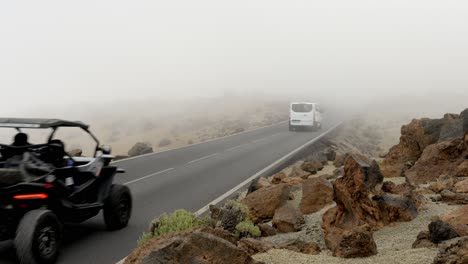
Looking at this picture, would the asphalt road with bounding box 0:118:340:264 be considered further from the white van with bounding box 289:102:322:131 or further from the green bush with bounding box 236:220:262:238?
the white van with bounding box 289:102:322:131

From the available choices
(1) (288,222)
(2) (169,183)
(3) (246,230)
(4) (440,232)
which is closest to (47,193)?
(3) (246,230)

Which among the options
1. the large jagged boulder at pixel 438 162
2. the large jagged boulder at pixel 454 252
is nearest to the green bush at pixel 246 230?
the large jagged boulder at pixel 454 252

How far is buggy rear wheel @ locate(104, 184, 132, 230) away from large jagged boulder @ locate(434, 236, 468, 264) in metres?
5.69

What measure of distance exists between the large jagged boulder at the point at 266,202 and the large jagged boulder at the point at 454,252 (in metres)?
5.04

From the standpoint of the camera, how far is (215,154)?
24453 mm

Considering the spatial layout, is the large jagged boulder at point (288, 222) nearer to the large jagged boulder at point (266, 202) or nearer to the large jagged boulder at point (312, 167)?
the large jagged boulder at point (266, 202)

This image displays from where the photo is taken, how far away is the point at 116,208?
897cm

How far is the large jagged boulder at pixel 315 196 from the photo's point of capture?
9805 mm

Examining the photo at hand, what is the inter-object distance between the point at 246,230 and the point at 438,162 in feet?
19.6

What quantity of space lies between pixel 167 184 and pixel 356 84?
549 feet

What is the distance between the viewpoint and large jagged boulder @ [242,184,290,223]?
9828 millimetres

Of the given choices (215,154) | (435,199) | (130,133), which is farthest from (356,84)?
(435,199)

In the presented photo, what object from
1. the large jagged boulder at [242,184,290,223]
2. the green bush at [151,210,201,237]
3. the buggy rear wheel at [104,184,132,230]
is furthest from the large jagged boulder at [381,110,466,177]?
the green bush at [151,210,201,237]

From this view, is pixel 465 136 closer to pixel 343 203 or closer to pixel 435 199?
pixel 435 199
